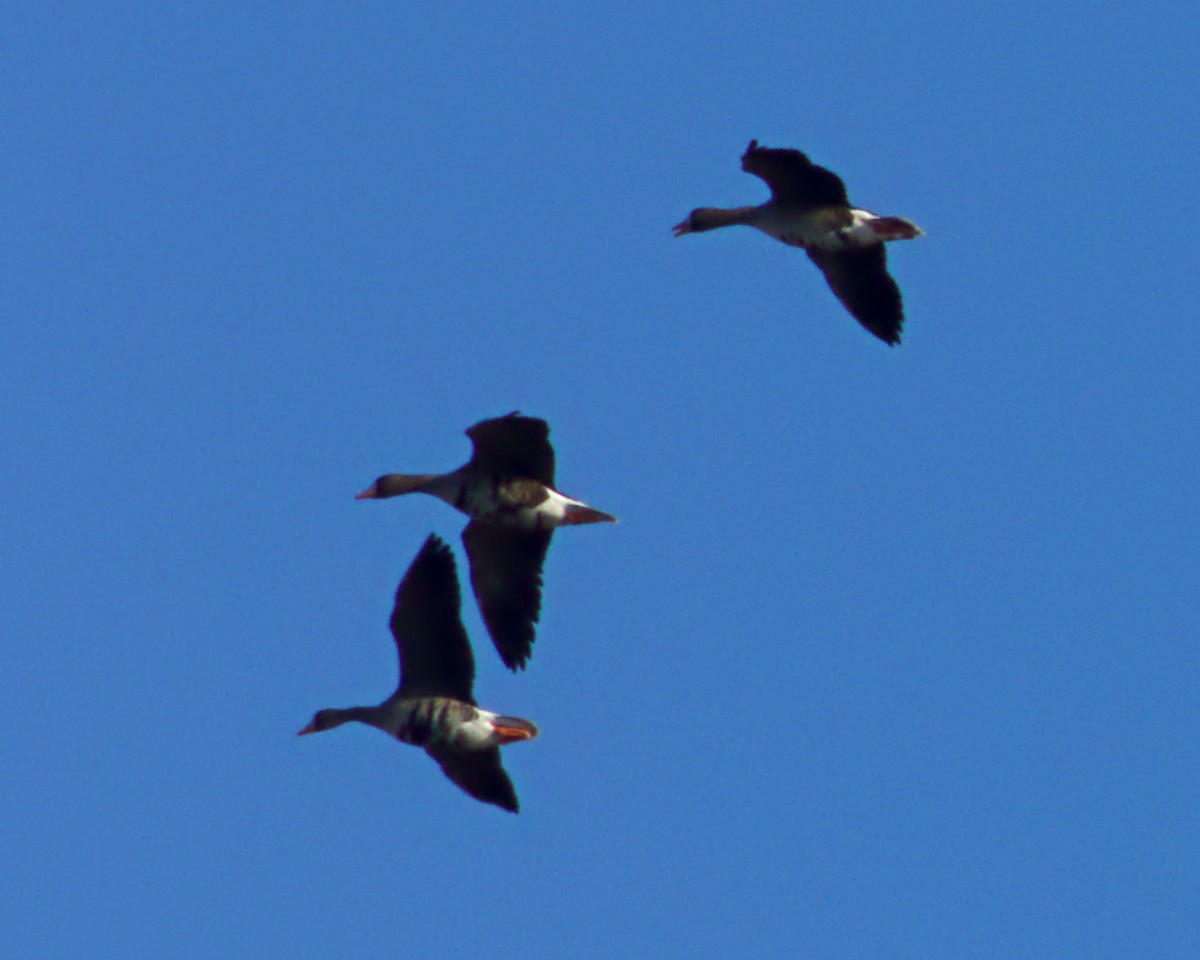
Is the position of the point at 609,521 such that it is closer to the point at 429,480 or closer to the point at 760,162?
the point at 429,480

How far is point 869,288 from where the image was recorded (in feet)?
63.4

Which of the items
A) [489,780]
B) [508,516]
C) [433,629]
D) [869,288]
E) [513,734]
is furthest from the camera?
[869,288]

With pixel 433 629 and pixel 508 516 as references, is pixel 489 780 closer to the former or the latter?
pixel 433 629

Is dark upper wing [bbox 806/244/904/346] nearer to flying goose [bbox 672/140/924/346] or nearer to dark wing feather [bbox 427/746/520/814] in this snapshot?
flying goose [bbox 672/140/924/346]

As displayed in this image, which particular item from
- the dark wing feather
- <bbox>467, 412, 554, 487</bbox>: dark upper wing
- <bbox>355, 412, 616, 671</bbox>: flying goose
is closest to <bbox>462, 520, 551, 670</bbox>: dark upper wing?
<bbox>355, 412, 616, 671</bbox>: flying goose

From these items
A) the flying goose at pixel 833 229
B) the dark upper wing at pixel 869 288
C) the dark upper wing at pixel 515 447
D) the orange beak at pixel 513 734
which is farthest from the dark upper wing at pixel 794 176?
the orange beak at pixel 513 734

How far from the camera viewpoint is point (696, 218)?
68.0 feet

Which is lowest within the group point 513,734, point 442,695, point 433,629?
point 513,734

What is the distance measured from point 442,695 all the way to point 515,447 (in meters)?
1.88

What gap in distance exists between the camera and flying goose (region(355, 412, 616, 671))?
17375 millimetres

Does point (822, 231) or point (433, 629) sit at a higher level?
point (822, 231)

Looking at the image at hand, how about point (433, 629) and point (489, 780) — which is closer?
point (433, 629)

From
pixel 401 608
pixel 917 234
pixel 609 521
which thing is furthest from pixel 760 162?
pixel 401 608

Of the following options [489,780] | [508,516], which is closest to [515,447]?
[508,516]
